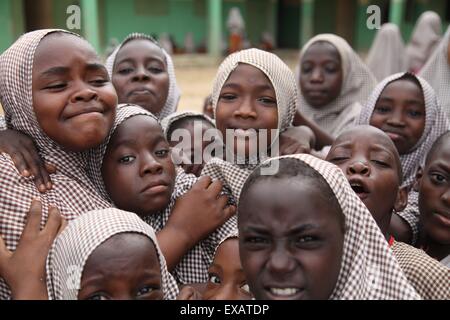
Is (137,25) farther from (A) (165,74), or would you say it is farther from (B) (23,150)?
(B) (23,150)

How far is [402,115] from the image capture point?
3.45 meters

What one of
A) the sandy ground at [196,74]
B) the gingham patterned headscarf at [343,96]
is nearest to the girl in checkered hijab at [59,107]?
the gingham patterned headscarf at [343,96]

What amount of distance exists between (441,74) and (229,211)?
3.43 metres

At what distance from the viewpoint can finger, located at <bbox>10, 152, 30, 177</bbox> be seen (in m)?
2.13

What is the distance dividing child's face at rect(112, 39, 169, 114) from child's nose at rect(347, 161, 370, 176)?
1.58 m

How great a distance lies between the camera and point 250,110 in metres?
2.68

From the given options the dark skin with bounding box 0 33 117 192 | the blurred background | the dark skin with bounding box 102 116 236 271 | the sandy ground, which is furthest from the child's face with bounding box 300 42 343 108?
the blurred background

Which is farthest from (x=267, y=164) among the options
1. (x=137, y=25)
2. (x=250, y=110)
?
(x=137, y=25)

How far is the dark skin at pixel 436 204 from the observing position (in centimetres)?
261

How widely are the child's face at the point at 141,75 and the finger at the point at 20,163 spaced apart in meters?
1.33

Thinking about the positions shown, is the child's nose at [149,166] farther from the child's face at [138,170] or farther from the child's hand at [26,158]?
the child's hand at [26,158]

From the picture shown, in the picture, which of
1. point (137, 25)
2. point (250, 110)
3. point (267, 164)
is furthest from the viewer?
point (137, 25)

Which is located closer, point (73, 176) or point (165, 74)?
point (73, 176)

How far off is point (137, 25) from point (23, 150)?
16.4 m
